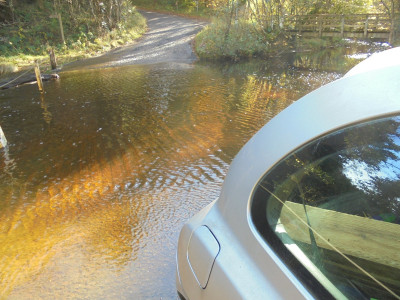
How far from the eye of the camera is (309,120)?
51.8 inches

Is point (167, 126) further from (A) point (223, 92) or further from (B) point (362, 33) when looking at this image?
(B) point (362, 33)

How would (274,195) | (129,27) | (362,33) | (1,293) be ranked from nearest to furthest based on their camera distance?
(274,195) < (1,293) < (362,33) < (129,27)

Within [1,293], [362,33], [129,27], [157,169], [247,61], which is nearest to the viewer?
[1,293]

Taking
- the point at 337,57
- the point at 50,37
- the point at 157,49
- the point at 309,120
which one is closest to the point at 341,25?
the point at 337,57

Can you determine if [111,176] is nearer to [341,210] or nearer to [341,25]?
[341,210]

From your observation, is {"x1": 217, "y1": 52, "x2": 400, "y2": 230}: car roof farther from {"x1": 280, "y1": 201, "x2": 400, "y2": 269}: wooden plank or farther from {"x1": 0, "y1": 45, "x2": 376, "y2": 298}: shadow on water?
{"x1": 0, "y1": 45, "x2": 376, "y2": 298}: shadow on water

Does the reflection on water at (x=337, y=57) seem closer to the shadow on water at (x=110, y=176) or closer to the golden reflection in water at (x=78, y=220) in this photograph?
the shadow on water at (x=110, y=176)

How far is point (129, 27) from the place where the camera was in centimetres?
2439

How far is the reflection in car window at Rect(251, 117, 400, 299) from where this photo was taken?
1.15 m

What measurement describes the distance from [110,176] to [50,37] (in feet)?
63.1

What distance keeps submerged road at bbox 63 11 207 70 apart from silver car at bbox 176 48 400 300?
55.8 ft

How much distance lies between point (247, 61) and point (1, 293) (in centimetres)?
1734

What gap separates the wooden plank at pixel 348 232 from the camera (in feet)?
3.88

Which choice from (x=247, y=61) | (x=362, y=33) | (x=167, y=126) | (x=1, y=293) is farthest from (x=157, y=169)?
(x=362, y=33)
